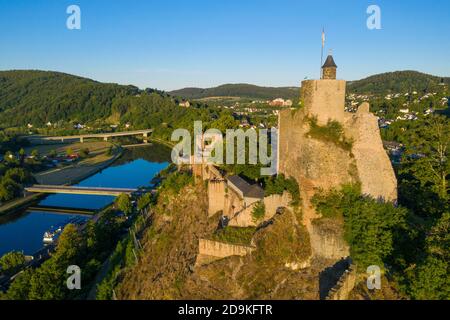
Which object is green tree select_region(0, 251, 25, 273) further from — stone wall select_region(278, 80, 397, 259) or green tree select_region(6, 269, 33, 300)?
stone wall select_region(278, 80, 397, 259)

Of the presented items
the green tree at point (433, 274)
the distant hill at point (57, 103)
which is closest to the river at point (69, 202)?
the green tree at point (433, 274)

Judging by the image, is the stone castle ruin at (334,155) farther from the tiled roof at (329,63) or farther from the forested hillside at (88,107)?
the forested hillside at (88,107)

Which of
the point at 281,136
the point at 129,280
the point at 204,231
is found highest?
the point at 281,136

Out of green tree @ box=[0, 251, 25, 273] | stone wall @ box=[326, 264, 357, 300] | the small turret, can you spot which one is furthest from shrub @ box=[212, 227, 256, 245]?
green tree @ box=[0, 251, 25, 273]

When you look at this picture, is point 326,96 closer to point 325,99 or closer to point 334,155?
point 325,99
